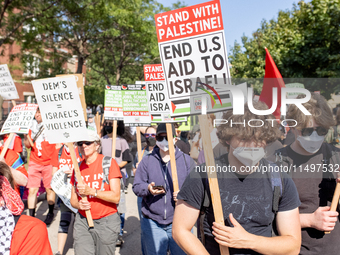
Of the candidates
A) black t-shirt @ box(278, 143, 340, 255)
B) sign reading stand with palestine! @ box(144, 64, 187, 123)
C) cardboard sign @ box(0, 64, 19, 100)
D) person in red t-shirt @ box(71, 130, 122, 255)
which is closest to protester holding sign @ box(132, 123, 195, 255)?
person in red t-shirt @ box(71, 130, 122, 255)

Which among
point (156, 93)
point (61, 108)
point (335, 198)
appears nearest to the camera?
point (335, 198)

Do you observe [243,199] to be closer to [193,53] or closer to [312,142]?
[312,142]

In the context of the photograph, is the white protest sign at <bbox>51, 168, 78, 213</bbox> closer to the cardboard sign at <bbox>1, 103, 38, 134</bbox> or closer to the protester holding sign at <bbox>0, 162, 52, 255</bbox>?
the cardboard sign at <bbox>1, 103, 38, 134</bbox>

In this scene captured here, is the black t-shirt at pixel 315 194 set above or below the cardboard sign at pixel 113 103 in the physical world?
below

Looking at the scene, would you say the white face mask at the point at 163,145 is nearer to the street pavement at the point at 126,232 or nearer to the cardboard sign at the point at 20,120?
the street pavement at the point at 126,232

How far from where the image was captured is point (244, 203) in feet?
5.85

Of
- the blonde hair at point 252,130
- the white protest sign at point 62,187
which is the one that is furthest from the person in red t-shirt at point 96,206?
the blonde hair at point 252,130

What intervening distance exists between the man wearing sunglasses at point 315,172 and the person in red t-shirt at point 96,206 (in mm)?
1753

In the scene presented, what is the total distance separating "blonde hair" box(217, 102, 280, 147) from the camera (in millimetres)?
1875

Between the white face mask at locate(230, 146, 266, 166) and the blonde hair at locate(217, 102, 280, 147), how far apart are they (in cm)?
7

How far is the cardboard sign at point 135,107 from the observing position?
5.64m

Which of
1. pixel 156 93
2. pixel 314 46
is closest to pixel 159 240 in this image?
pixel 156 93

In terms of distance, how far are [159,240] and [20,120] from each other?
3169 mm

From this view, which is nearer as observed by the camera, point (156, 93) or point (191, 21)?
point (191, 21)
